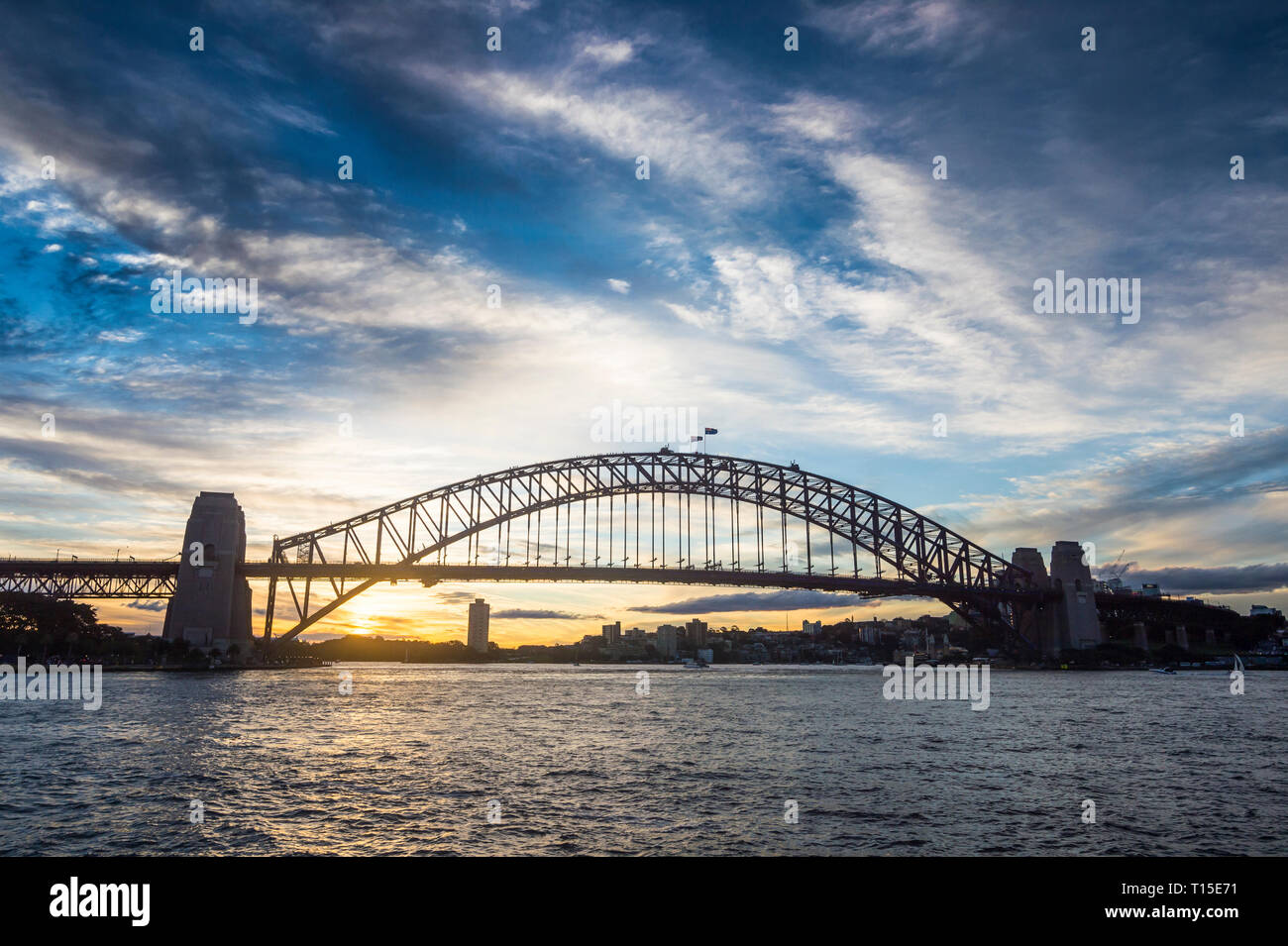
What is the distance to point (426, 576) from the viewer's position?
8600 centimetres

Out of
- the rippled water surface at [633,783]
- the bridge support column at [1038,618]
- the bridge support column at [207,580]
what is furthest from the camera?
the bridge support column at [1038,618]

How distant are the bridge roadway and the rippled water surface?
43.7 metres

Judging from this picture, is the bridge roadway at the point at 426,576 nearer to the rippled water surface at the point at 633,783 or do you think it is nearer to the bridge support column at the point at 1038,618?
the bridge support column at the point at 1038,618

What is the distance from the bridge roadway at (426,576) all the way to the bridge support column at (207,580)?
316cm

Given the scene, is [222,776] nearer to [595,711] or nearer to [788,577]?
[595,711]

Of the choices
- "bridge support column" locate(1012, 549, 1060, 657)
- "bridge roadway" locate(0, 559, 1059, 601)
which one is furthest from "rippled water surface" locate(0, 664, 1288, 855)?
"bridge support column" locate(1012, 549, 1060, 657)

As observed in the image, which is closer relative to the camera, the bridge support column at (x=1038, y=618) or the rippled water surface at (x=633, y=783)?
the rippled water surface at (x=633, y=783)

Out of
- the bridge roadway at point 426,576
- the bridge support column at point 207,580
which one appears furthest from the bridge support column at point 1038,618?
the bridge support column at point 207,580

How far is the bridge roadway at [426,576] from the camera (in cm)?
8294

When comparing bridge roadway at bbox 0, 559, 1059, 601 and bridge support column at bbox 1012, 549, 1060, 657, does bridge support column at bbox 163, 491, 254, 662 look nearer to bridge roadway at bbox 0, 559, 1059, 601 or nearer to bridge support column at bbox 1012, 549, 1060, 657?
bridge roadway at bbox 0, 559, 1059, 601

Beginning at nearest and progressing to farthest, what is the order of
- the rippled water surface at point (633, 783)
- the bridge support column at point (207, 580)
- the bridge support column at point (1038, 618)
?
the rippled water surface at point (633, 783) < the bridge support column at point (207, 580) < the bridge support column at point (1038, 618)

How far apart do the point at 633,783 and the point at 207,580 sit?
7576 cm

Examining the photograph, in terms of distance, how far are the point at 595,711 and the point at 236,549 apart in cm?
5780
